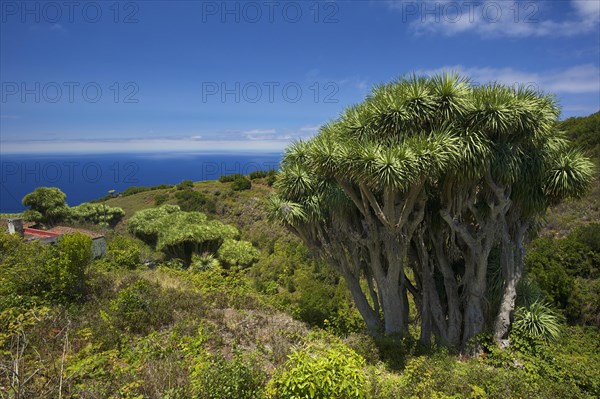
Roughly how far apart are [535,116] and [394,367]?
238 inches

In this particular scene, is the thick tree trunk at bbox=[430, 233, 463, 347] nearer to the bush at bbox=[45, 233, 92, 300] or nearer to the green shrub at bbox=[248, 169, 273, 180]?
the bush at bbox=[45, 233, 92, 300]

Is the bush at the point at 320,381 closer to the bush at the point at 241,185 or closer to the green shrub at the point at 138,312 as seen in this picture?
the green shrub at the point at 138,312

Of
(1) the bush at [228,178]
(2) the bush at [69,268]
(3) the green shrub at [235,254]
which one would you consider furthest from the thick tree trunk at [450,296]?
(1) the bush at [228,178]

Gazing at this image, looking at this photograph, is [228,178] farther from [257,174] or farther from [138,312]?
[138,312]

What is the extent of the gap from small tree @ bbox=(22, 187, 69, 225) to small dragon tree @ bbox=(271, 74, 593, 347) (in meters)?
25.3

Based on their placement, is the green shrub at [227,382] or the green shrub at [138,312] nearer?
the green shrub at [227,382]

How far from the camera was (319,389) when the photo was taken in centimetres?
382

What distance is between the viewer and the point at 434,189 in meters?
8.62

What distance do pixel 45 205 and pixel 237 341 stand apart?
2741cm

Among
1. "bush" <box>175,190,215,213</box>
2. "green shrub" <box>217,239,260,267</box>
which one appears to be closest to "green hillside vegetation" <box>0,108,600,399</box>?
"green shrub" <box>217,239,260,267</box>

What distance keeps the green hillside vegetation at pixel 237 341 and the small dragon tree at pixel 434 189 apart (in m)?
1.22

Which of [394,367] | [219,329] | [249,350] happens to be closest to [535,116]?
[394,367]

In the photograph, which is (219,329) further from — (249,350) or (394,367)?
(394,367)

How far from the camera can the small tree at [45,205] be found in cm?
2600
